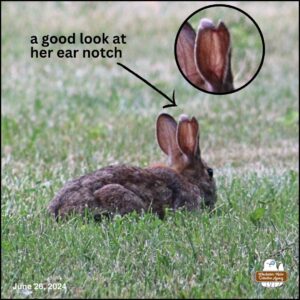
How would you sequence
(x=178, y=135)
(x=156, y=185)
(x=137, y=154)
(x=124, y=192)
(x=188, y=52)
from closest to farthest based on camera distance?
(x=188, y=52), (x=124, y=192), (x=156, y=185), (x=178, y=135), (x=137, y=154)

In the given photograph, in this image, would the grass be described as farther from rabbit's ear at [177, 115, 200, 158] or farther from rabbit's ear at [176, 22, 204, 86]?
rabbit's ear at [176, 22, 204, 86]

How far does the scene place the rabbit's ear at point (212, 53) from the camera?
5.81 m

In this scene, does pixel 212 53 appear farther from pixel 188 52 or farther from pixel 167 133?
pixel 167 133

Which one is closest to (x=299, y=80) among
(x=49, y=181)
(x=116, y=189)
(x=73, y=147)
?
(x=73, y=147)

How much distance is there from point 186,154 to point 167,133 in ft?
0.69

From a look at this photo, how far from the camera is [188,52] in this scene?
5.93m

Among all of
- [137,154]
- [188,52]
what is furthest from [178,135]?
[137,154]

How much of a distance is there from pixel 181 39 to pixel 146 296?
1.97 meters

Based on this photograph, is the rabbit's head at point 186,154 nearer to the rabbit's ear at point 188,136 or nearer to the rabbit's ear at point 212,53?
the rabbit's ear at point 188,136

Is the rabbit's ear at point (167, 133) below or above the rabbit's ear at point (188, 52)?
below

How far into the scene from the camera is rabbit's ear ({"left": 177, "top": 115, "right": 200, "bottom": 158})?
6715mm

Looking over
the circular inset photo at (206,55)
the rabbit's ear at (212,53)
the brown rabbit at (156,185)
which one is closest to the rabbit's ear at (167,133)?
the brown rabbit at (156,185)

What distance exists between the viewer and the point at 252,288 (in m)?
4.60

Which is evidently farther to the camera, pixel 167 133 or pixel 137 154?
pixel 137 154
